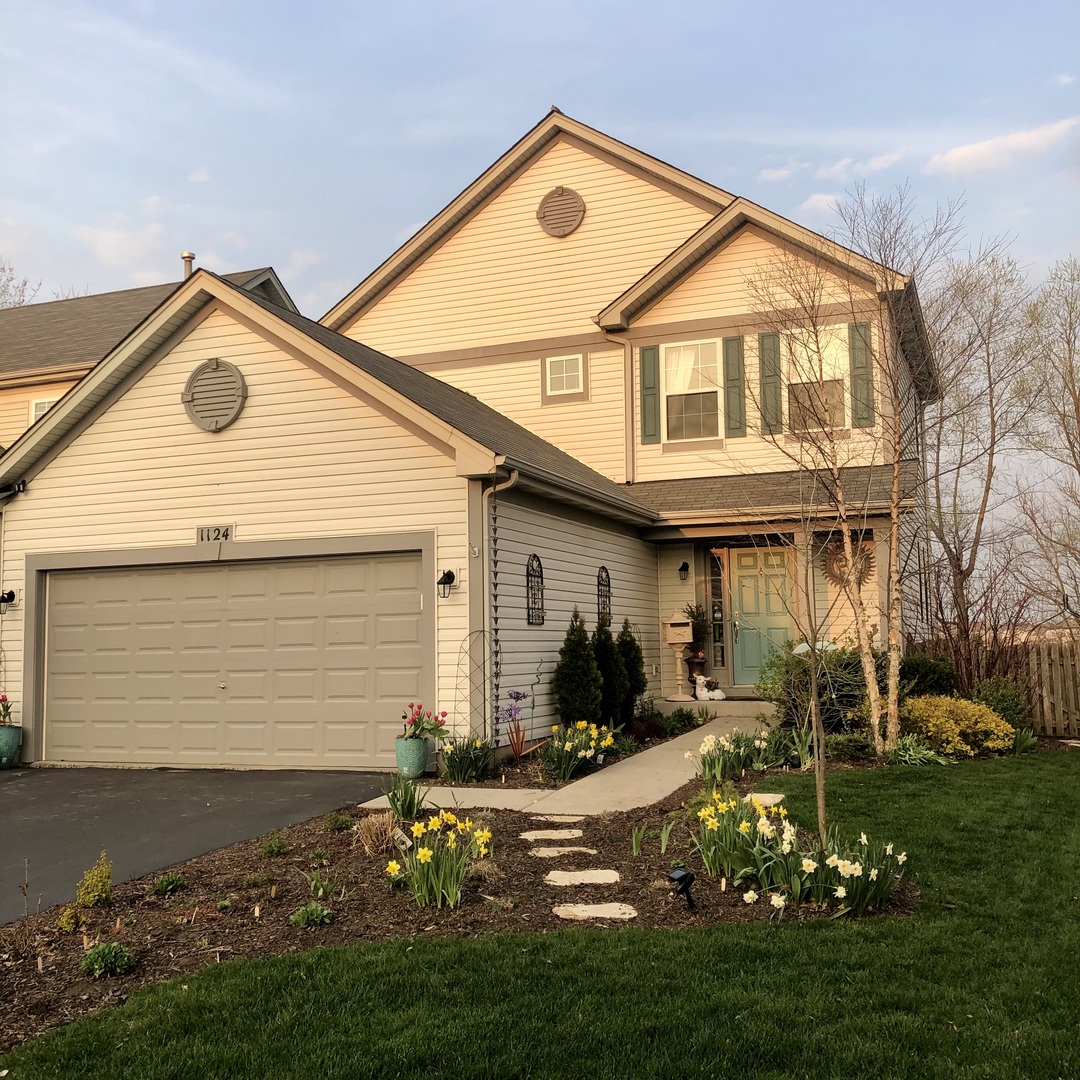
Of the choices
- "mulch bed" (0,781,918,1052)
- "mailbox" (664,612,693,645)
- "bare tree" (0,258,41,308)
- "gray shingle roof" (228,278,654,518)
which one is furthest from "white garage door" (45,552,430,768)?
"bare tree" (0,258,41,308)

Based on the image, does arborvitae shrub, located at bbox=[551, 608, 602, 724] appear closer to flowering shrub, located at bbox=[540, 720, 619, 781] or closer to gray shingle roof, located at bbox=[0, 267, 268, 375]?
flowering shrub, located at bbox=[540, 720, 619, 781]

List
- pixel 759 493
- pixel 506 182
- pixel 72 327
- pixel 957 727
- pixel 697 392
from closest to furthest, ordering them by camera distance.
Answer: pixel 957 727 → pixel 759 493 → pixel 697 392 → pixel 506 182 → pixel 72 327

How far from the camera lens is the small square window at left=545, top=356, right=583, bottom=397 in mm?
16469

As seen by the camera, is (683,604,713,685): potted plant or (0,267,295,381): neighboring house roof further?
(0,267,295,381): neighboring house roof

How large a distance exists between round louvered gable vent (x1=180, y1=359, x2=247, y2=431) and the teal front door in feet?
25.0

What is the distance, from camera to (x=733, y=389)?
15.3 metres

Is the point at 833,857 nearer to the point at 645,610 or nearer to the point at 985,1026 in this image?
the point at 985,1026

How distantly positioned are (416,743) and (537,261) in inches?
396

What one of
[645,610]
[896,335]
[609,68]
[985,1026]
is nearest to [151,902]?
[985,1026]

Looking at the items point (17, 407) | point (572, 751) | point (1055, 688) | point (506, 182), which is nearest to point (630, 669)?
point (572, 751)

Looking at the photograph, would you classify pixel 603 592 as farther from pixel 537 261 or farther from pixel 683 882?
pixel 683 882

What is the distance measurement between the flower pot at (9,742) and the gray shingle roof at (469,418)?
18.7ft

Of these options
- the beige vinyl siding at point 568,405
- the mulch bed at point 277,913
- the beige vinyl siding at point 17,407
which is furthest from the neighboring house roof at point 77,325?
the mulch bed at point 277,913

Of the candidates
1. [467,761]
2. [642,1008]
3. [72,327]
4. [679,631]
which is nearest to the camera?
[642,1008]
